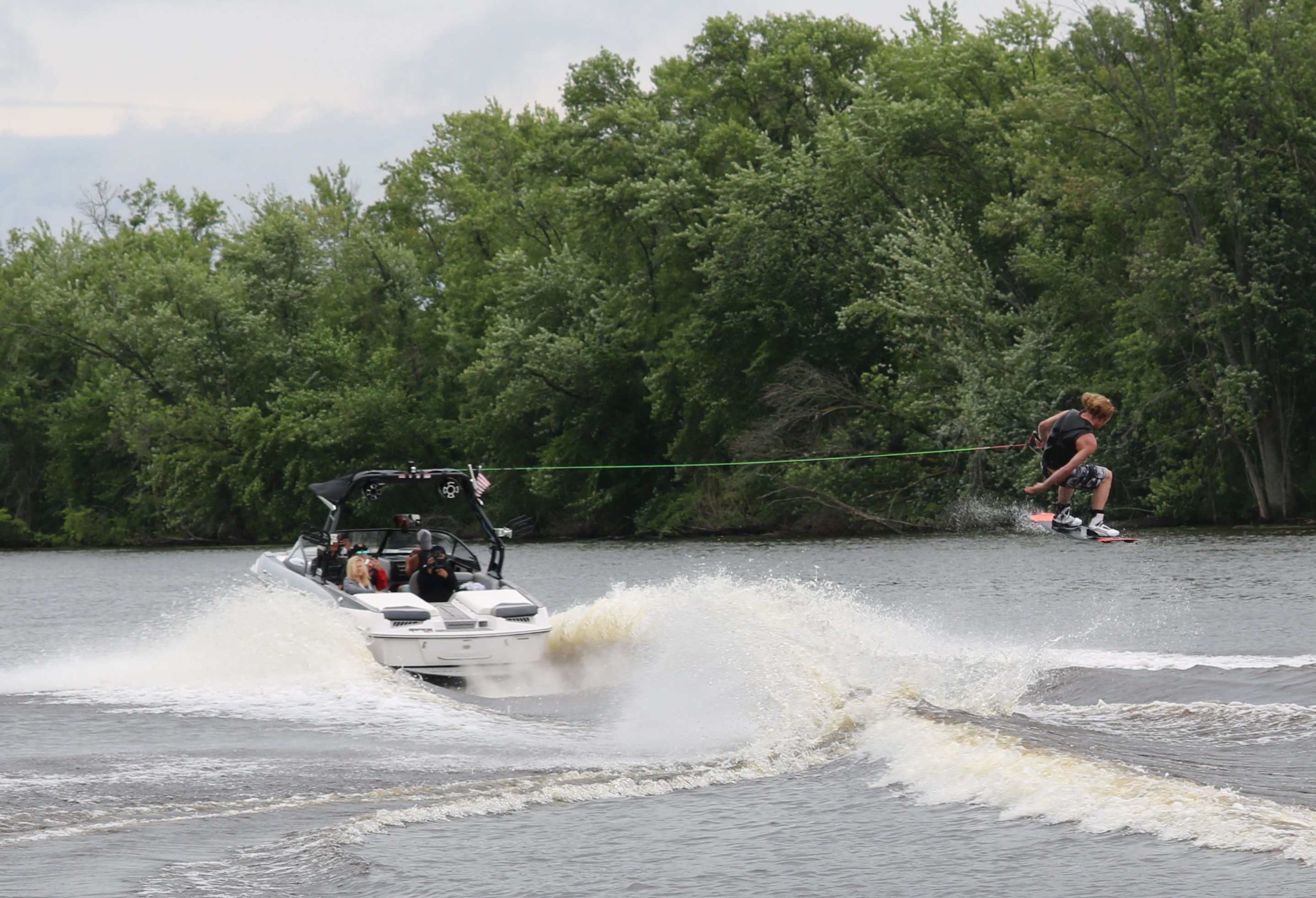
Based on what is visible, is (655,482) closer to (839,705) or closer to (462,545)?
(462,545)

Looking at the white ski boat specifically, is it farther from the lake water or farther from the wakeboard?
the wakeboard

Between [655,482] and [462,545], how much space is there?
33.6m

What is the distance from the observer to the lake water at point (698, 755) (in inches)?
328

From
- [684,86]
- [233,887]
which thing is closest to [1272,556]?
[233,887]

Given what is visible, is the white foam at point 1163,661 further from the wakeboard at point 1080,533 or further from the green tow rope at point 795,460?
the green tow rope at point 795,460

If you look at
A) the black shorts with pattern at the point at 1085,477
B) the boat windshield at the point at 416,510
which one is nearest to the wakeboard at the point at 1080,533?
the black shorts with pattern at the point at 1085,477

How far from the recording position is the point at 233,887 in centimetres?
806

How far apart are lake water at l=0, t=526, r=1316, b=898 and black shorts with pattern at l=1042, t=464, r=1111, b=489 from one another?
6.52ft

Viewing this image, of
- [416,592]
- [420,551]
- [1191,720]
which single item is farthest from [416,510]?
[1191,720]

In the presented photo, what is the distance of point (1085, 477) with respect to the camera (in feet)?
48.2

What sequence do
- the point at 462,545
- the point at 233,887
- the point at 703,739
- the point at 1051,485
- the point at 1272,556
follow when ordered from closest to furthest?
1. the point at 233,887
2. the point at 703,739
3. the point at 1051,485
4. the point at 462,545
5. the point at 1272,556

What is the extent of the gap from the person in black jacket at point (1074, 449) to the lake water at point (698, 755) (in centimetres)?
196

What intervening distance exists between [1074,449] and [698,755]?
16.8 feet

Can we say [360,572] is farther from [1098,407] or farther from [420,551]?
[1098,407]
